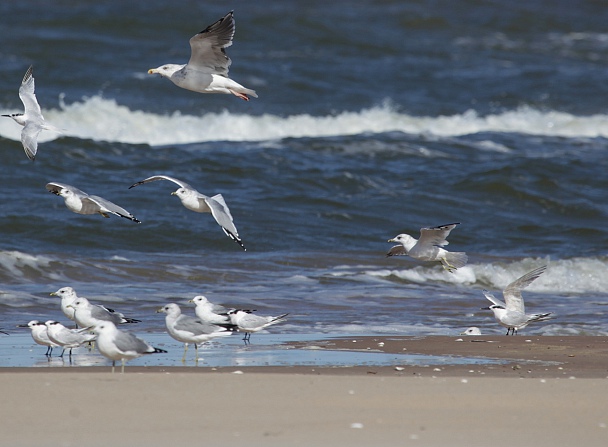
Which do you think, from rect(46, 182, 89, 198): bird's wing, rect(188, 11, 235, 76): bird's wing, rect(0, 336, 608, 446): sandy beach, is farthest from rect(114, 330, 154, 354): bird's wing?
rect(188, 11, 235, 76): bird's wing

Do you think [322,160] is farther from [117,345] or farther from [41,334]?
[117,345]

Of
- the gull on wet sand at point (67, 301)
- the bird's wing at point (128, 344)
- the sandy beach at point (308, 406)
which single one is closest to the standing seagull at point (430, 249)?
the sandy beach at point (308, 406)

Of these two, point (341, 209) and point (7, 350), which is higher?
point (341, 209)

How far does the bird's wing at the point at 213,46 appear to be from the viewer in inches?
364

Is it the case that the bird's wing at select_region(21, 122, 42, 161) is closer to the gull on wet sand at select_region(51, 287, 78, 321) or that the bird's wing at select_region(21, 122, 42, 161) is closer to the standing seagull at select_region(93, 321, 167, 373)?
the gull on wet sand at select_region(51, 287, 78, 321)

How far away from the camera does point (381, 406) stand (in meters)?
5.90

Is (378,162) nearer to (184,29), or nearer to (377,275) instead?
(377,275)

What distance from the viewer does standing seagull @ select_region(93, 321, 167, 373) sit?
22.3 ft

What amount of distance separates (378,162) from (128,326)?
10.2m

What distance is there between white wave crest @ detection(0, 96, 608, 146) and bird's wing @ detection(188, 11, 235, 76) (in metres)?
9.64

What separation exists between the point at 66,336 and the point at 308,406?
226 centimetres

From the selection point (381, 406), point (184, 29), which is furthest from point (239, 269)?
point (184, 29)

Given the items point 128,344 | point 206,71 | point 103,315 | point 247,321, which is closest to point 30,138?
point 206,71

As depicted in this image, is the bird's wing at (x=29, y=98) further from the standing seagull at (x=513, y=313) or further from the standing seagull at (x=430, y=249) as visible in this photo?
the standing seagull at (x=513, y=313)
